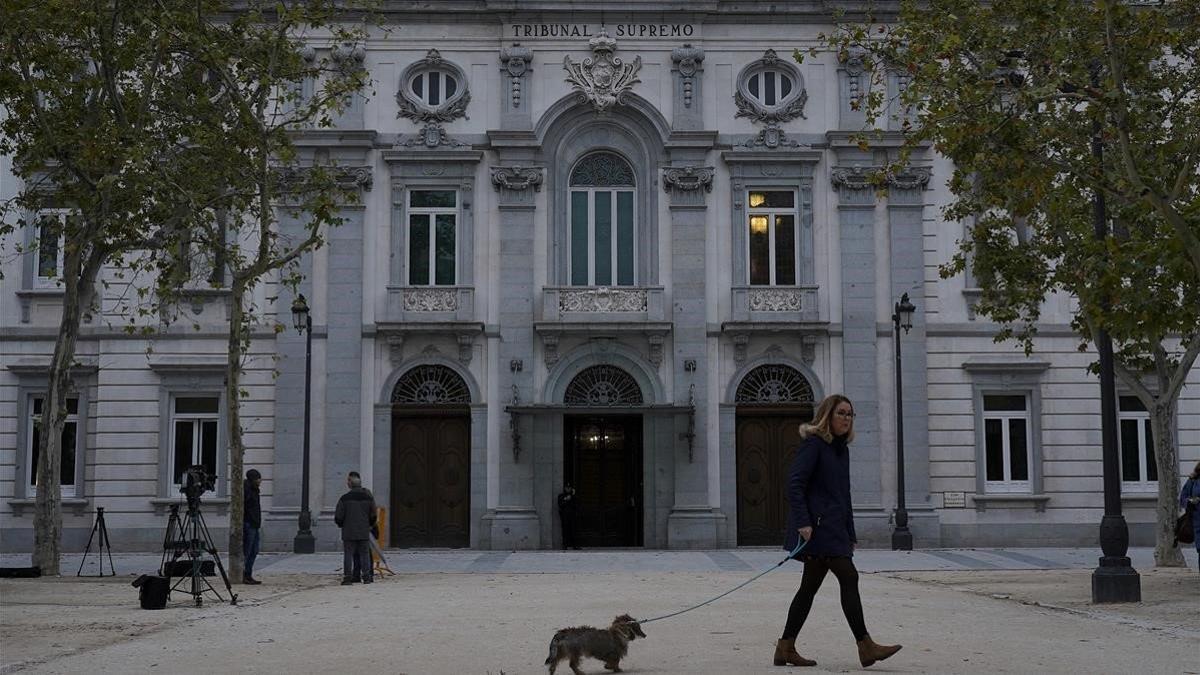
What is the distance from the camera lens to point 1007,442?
33031 mm

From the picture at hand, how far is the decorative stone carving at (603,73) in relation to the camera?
108 feet

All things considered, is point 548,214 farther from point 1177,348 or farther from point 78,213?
point 1177,348

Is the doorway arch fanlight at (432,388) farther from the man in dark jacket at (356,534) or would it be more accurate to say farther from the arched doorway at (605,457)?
the man in dark jacket at (356,534)

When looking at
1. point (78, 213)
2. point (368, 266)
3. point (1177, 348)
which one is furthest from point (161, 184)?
point (1177, 348)

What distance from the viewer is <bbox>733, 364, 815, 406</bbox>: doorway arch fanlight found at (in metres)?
32.8

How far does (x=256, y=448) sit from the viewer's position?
106ft

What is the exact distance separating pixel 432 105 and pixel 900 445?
13.1 metres

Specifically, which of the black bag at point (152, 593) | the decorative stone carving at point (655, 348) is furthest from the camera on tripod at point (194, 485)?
the decorative stone carving at point (655, 348)

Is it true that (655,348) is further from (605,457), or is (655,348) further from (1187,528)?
(1187,528)

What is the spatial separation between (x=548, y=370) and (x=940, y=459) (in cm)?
910

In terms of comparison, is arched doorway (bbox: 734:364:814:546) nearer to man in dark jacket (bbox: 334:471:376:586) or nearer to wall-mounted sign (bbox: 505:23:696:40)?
wall-mounted sign (bbox: 505:23:696:40)

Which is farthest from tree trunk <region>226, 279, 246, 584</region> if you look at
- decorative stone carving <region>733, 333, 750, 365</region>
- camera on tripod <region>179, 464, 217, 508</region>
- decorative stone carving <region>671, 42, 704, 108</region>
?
decorative stone carving <region>671, 42, 704, 108</region>

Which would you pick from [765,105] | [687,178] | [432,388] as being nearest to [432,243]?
[432,388]

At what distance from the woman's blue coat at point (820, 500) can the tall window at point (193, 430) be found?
24.4 metres
